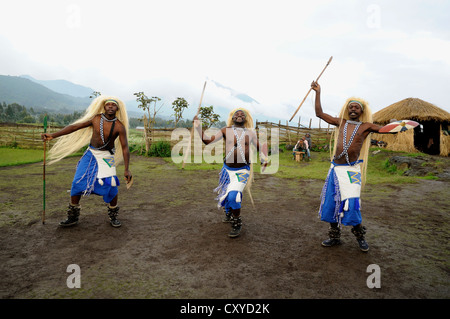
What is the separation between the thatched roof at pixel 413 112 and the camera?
14430mm

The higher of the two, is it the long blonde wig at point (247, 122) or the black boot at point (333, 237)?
the long blonde wig at point (247, 122)

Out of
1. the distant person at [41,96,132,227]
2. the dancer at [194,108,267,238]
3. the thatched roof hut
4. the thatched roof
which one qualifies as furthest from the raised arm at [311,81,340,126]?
the thatched roof hut

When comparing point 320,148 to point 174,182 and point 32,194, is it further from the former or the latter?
point 32,194

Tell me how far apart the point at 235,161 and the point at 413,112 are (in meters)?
14.8

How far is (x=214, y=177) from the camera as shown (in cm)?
829

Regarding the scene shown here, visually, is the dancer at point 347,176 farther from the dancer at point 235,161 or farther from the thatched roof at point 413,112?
the thatched roof at point 413,112

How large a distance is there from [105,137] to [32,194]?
9.20 ft

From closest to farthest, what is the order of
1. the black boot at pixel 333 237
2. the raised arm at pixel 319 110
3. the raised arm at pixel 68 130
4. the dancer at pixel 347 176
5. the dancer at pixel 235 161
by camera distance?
the dancer at pixel 347 176 < the black boot at pixel 333 237 < the raised arm at pixel 319 110 < the dancer at pixel 235 161 < the raised arm at pixel 68 130

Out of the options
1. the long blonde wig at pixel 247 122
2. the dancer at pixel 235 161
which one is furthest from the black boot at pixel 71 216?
the long blonde wig at pixel 247 122

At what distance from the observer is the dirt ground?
Answer: 2445 millimetres

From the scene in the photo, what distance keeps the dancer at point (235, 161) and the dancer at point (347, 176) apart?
968 mm

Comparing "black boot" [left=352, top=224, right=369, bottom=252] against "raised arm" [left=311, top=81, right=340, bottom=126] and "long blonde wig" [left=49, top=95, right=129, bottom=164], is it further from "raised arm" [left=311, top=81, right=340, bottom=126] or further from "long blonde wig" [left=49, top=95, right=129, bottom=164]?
"long blonde wig" [left=49, top=95, right=129, bottom=164]

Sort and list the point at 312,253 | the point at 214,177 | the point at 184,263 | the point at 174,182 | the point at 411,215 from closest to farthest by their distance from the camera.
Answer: the point at 184,263 → the point at 312,253 → the point at 411,215 → the point at 174,182 → the point at 214,177
